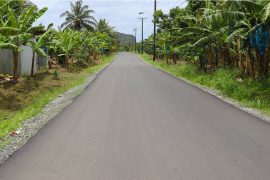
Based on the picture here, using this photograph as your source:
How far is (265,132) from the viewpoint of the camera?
31.8 ft

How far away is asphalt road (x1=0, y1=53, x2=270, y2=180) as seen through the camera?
21.2 ft

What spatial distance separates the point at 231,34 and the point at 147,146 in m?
10.5

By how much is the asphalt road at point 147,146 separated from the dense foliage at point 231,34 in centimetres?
465

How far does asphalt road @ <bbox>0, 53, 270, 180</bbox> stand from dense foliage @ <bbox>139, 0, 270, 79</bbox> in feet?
15.3

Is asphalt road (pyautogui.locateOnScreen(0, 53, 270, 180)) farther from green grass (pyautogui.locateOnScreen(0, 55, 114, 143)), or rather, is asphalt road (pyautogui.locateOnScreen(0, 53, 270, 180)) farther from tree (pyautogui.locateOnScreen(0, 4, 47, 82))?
tree (pyautogui.locateOnScreen(0, 4, 47, 82))

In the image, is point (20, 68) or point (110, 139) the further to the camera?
point (20, 68)

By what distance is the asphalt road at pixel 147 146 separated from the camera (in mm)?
6457

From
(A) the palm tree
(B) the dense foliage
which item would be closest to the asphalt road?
(B) the dense foliage

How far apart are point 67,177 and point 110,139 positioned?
104 inches

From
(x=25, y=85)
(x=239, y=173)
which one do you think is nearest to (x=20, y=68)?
(x=25, y=85)

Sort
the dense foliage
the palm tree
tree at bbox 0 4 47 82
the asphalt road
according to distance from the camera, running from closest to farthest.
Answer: the asphalt road → the dense foliage → tree at bbox 0 4 47 82 → the palm tree

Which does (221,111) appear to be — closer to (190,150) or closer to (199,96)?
(199,96)

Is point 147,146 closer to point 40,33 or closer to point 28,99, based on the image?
point 28,99

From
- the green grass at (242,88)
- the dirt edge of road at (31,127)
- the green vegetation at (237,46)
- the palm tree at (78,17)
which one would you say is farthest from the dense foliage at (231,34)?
the palm tree at (78,17)
